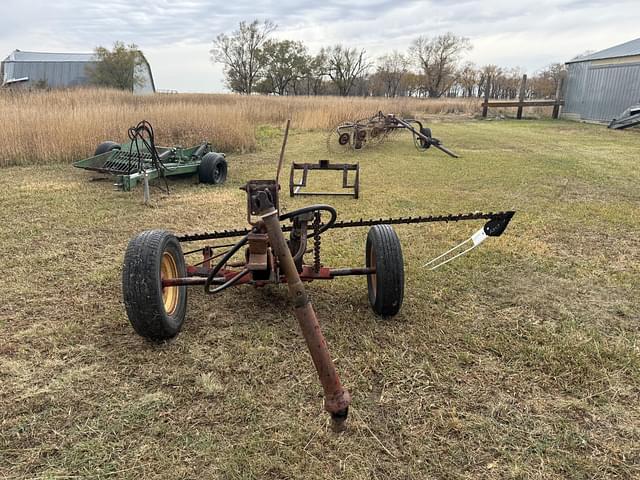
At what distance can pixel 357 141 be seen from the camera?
1006 cm

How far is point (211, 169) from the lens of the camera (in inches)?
255

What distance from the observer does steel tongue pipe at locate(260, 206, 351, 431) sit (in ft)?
4.07

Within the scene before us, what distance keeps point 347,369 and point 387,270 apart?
0.59m

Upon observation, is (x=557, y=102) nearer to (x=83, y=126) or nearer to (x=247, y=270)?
(x=83, y=126)

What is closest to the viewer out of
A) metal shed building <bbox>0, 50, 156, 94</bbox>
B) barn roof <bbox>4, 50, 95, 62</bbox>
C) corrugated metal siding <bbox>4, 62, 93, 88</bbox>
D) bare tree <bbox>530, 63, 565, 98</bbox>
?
metal shed building <bbox>0, 50, 156, 94</bbox>

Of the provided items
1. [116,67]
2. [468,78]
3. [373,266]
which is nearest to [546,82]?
[468,78]

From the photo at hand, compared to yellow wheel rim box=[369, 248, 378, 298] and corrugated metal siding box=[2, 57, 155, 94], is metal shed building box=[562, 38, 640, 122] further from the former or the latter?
corrugated metal siding box=[2, 57, 155, 94]

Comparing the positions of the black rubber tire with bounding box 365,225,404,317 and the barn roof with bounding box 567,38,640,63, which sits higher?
the barn roof with bounding box 567,38,640,63

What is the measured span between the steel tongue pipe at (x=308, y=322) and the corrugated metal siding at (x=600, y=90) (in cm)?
1947

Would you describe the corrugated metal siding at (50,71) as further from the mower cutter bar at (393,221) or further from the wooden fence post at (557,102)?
the mower cutter bar at (393,221)

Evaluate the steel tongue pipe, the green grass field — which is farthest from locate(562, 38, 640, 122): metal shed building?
the steel tongue pipe

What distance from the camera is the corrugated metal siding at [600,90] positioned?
54.4 feet

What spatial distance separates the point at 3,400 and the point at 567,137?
14.9 m

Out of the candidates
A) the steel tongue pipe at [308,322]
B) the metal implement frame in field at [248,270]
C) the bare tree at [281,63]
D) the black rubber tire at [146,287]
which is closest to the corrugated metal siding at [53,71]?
the bare tree at [281,63]
